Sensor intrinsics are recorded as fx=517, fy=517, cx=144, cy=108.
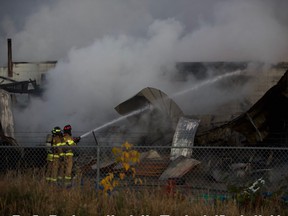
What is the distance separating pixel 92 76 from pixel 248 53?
591 cm

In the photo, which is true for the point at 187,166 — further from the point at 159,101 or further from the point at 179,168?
the point at 159,101

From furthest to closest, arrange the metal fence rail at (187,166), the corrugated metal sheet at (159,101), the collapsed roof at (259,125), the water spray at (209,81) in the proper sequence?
1. the water spray at (209,81)
2. the corrugated metal sheet at (159,101)
3. the collapsed roof at (259,125)
4. the metal fence rail at (187,166)

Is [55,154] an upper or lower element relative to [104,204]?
Result: upper

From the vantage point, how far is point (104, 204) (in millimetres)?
6910

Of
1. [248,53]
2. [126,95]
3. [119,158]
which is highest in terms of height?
[248,53]

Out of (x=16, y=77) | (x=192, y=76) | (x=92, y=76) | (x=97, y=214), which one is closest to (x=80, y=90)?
(x=92, y=76)

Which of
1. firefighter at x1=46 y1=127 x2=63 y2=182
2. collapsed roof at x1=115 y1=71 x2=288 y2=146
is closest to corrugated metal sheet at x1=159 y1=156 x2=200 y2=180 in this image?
collapsed roof at x1=115 y1=71 x2=288 y2=146

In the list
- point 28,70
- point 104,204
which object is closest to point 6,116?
point 104,204

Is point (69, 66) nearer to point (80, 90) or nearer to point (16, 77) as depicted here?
point (80, 90)

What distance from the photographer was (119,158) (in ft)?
25.1

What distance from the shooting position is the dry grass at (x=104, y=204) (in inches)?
259

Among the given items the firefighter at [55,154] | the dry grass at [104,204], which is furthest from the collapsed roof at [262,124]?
the dry grass at [104,204]

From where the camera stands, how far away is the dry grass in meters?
6.58

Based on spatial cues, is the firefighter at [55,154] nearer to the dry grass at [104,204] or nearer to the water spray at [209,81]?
the dry grass at [104,204]
